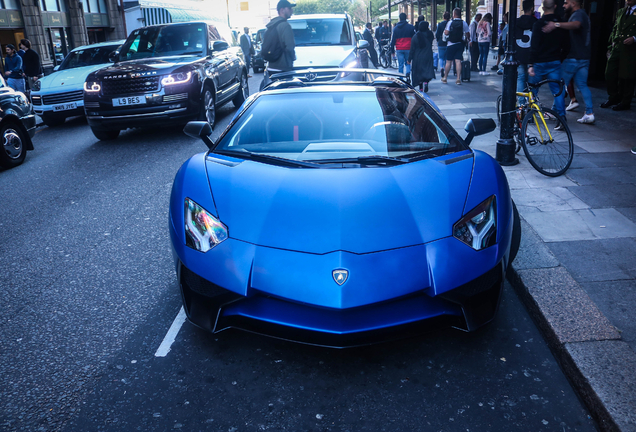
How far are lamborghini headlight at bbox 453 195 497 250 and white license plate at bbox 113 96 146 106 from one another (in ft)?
24.4

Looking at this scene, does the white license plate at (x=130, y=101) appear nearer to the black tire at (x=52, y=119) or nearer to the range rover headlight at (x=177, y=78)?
the range rover headlight at (x=177, y=78)

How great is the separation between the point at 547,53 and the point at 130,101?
6.46 meters

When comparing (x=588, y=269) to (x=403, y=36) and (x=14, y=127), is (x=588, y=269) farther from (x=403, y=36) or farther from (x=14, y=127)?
(x=403, y=36)

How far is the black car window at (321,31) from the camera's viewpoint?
11.5m

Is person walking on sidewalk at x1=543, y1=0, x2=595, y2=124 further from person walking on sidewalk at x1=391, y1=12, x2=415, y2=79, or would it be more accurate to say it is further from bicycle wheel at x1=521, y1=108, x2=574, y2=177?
person walking on sidewalk at x1=391, y1=12, x2=415, y2=79

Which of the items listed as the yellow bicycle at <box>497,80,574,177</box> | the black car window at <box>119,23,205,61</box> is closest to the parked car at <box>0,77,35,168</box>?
the black car window at <box>119,23,205,61</box>

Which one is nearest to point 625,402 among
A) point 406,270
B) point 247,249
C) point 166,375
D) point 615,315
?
→ point 615,315

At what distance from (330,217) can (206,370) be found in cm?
101

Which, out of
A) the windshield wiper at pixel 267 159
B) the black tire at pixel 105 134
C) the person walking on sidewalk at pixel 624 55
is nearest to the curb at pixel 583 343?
the windshield wiper at pixel 267 159

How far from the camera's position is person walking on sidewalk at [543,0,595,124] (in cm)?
768

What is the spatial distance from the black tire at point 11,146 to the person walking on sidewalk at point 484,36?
13.0 metres

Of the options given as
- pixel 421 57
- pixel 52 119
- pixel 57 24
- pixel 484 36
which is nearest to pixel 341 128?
pixel 421 57

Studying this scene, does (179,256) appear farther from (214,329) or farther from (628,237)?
(628,237)

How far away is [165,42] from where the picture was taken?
10.8 m
